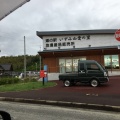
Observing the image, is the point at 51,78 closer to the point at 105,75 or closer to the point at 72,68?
the point at 72,68

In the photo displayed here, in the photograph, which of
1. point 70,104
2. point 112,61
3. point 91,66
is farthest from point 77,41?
point 70,104

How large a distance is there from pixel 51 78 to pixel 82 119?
77.5 feet

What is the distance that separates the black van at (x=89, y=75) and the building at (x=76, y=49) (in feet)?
30.0

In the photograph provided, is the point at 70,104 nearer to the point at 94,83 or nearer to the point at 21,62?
the point at 94,83

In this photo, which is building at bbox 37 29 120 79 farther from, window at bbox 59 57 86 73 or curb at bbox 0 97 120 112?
curb at bbox 0 97 120 112

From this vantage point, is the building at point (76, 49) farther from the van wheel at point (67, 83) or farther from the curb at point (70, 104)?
the curb at point (70, 104)

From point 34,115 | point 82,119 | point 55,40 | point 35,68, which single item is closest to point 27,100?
point 34,115

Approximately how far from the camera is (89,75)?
73.2ft

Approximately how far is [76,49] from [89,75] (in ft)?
38.2

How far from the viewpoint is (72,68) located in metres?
34.0

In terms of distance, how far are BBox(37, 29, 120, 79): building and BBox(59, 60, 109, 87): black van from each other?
913cm

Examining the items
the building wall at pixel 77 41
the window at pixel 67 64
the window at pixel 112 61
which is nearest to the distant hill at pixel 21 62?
the building wall at pixel 77 41

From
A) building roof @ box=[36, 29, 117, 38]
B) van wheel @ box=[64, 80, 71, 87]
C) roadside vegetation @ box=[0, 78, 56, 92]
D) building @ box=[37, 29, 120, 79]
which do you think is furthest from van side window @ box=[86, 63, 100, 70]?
building roof @ box=[36, 29, 117, 38]

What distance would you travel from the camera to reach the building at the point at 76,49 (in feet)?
109
